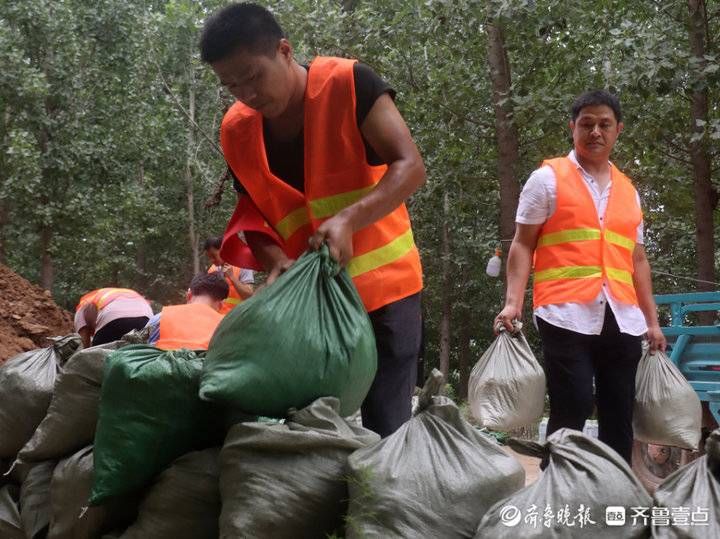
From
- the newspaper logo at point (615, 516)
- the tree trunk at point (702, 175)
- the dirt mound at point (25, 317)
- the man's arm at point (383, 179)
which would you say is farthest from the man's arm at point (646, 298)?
the dirt mound at point (25, 317)

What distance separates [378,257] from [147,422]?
2.26ft

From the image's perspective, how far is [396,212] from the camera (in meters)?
2.36

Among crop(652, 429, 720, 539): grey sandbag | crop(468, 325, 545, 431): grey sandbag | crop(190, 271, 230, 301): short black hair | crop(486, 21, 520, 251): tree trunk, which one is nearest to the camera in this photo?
crop(652, 429, 720, 539): grey sandbag

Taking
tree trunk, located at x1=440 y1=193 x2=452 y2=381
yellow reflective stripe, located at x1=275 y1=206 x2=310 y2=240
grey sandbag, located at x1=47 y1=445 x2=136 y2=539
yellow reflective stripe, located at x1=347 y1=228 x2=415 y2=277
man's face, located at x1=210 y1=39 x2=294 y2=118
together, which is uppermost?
man's face, located at x1=210 y1=39 x2=294 y2=118

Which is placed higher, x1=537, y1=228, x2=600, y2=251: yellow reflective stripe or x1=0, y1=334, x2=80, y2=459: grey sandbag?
x1=537, y1=228, x2=600, y2=251: yellow reflective stripe

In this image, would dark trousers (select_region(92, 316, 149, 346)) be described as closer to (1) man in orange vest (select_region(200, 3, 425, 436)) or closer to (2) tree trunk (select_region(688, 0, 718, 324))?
(1) man in orange vest (select_region(200, 3, 425, 436))

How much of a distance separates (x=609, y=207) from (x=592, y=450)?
2.05 metres

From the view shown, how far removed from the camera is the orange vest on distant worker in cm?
223

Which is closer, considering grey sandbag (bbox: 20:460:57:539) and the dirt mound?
grey sandbag (bbox: 20:460:57:539)

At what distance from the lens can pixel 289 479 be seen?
1.77 meters

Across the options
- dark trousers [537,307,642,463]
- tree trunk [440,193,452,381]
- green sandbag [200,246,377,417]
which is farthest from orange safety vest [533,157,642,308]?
tree trunk [440,193,452,381]

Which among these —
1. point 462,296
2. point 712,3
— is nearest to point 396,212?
point 712,3

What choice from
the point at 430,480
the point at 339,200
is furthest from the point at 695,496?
the point at 339,200

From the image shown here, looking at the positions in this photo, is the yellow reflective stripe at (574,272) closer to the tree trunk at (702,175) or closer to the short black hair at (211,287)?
the short black hair at (211,287)
